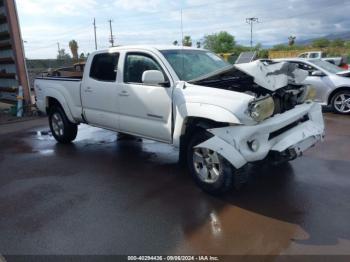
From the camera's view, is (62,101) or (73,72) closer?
(62,101)

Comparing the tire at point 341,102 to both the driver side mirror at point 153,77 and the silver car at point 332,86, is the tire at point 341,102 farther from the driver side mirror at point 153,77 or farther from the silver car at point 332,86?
the driver side mirror at point 153,77

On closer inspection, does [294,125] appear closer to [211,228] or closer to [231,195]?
[231,195]

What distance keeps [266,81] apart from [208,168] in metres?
1.27

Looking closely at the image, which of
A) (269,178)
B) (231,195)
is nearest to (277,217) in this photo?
(231,195)

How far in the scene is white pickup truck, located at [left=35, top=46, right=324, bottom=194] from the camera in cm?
384

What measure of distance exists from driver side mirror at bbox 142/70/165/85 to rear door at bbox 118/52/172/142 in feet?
0.52

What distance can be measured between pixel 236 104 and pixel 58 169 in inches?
131

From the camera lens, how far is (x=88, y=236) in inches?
136

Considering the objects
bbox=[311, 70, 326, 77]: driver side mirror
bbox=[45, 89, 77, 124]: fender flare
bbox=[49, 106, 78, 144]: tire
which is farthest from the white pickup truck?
bbox=[311, 70, 326, 77]: driver side mirror

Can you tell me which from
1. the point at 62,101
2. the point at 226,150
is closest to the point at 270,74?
the point at 226,150

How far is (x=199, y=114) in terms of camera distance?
4.11 meters

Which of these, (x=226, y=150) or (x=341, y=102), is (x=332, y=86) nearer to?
(x=341, y=102)

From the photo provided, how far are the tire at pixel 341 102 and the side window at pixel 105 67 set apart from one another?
21.4 feet

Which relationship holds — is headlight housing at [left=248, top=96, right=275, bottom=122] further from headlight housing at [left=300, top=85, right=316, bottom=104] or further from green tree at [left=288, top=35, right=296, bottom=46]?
green tree at [left=288, top=35, right=296, bottom=46]
